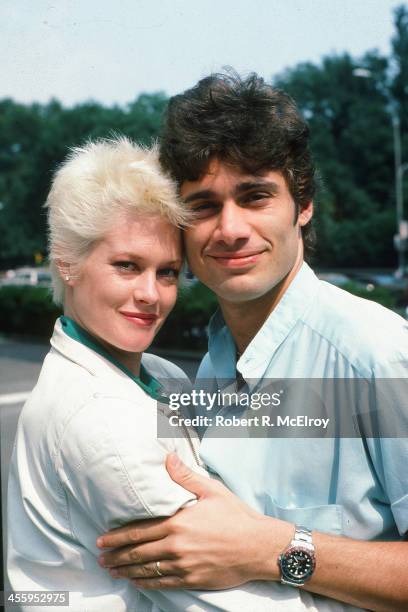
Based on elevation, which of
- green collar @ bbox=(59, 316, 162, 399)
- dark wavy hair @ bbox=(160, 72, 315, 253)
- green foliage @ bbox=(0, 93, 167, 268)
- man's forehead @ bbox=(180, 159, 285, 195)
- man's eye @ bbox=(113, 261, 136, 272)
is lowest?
green collar @ bbox=(59, 316, 162, 399)

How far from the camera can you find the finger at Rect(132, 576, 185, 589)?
121 centimetres

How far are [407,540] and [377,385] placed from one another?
1.00 feet

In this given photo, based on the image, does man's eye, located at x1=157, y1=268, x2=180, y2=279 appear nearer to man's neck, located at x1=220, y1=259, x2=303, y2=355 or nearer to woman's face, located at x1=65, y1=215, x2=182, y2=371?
woman's face, located at x1=65, y1=215, x2=182, y2=371

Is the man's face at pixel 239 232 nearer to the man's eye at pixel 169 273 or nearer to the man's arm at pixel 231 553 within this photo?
the man's eye at pixel 169 273

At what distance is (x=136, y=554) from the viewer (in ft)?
3.94

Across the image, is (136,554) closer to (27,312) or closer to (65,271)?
(65,271)

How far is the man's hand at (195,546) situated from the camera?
1192 mm

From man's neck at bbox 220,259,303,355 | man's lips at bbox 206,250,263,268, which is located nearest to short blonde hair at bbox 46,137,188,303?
man's lips at bbox 206,250,263,268

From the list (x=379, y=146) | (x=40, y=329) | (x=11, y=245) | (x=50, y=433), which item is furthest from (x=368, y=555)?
(x=11, y=245)

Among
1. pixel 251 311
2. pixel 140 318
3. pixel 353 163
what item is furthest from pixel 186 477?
pixel 353 163

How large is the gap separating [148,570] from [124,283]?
0.54m

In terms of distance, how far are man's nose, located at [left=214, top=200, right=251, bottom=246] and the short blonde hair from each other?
0.08m

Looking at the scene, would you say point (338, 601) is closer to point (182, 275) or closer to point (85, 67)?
point (182, 275)

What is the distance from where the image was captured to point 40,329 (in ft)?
43.0
